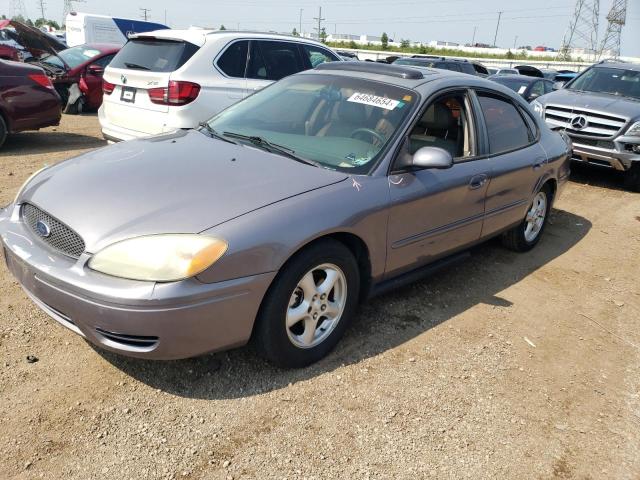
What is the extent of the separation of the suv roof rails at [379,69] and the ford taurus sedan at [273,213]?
0.05 feet

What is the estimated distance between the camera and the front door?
3398mm

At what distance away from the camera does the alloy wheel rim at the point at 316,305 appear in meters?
2.91

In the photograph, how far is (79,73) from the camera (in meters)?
11.1

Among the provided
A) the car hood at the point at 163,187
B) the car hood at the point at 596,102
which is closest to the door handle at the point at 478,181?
the car hood at the point at 163,187

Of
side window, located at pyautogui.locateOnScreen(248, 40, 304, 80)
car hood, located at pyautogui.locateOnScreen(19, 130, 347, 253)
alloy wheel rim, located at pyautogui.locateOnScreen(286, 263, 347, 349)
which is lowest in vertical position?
alloy wheel rim, located at pyautogui.locateOnScreen(286, 263, 347, 349)

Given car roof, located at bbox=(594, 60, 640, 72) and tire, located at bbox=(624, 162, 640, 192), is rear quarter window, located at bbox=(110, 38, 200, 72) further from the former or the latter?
car roof, located at bbox=(594, 60, 640, 72)

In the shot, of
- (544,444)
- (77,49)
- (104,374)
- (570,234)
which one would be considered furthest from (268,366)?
(77,49)

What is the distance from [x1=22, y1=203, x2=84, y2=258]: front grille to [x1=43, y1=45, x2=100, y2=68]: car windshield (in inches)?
375

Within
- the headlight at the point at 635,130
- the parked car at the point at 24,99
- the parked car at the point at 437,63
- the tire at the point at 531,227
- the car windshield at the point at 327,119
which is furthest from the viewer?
the parked car at the point at 437,63

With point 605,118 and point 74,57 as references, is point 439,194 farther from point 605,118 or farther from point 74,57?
point 74,57

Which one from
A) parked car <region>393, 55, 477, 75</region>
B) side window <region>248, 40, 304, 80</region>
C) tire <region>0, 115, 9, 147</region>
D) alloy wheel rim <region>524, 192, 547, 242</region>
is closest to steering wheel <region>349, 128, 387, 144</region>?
alloy wheel rim <region>524, 192, 547, 242</region>

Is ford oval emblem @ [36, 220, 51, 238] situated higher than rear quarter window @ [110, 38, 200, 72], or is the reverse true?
rear quarter window @ [110, 38, 200, 72]

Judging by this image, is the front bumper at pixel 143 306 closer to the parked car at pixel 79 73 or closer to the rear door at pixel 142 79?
the rear door at pixel 142 79

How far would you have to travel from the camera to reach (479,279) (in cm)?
457
